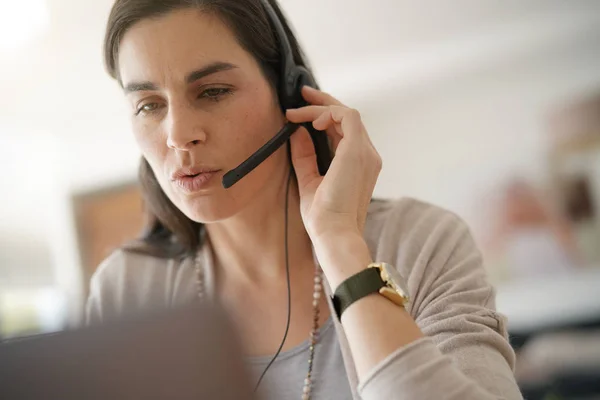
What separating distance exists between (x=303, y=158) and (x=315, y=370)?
37 cm

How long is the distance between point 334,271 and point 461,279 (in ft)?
0.72

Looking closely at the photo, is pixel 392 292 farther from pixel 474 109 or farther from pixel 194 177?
pixel 474 109

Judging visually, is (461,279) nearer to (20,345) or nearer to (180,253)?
(180,253)

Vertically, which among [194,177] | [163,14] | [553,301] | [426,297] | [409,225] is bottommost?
[553,301]

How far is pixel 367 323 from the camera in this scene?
0.70 meters

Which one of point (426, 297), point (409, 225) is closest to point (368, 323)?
point (426, 297)

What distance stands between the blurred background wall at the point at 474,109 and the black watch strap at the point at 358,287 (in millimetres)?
2116

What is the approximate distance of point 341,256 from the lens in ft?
2.57

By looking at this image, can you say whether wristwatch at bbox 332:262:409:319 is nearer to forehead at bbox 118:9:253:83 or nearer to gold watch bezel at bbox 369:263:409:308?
gold watch bezel at bbox 369:263:409:308

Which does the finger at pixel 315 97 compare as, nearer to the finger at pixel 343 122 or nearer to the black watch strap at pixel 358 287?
the finger at pixel 343 122

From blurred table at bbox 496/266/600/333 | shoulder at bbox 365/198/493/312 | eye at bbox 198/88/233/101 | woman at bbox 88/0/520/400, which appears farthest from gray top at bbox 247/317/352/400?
blurred table at bbox 496/266/600/333

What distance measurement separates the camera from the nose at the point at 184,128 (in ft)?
2.85

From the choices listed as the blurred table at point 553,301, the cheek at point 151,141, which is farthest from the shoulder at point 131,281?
the blurred table at point 553,301

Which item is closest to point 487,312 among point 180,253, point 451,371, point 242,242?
point 451,371
